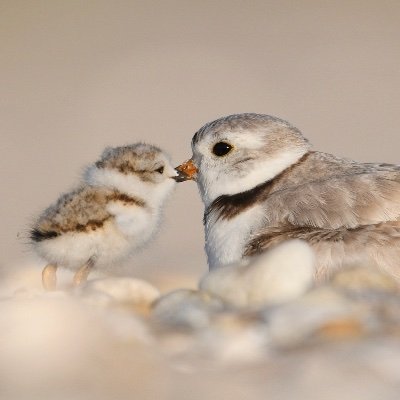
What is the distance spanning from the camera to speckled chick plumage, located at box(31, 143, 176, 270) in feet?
11.0

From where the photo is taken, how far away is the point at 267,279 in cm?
264

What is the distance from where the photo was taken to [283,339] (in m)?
2.32

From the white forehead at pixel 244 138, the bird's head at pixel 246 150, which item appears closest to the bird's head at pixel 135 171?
the bird's head at pixel 246 150

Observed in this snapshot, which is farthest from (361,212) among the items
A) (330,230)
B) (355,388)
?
(355,388)

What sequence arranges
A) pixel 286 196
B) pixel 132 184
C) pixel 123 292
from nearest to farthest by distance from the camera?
pixel 123 292 < pixel 286 196 < pixel 132 184

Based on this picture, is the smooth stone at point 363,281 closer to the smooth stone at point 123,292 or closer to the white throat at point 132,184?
the smooth stone at point 123,292

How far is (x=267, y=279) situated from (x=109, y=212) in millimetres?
1016

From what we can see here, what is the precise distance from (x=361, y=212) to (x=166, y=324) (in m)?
0.89

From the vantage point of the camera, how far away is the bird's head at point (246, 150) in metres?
3.47

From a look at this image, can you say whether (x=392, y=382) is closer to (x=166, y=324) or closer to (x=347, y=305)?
(x=347, y=305)

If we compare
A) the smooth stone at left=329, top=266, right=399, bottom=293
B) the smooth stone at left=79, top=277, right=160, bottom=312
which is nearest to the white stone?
the smooth stone at left=79, top=277, right=160, bottom=312

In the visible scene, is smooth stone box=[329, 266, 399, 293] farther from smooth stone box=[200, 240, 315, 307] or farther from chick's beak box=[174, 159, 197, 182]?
chick's beak box=[174, 159, 197, 182]

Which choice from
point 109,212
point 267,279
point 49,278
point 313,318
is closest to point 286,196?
point 267,279

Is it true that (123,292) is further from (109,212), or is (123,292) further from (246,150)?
(246,150)
